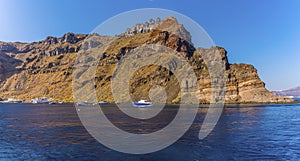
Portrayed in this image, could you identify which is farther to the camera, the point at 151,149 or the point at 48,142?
the point at 48,142

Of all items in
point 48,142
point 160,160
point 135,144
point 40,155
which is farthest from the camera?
point 48,142

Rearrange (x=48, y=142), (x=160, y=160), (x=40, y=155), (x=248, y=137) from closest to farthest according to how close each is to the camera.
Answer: (x=160, y=160)
(x=40, y=155)
(x=48, y=142)
(x=248, y=137)

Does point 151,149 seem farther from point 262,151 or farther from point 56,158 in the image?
point 262,151

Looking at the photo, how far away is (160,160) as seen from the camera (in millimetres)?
34281

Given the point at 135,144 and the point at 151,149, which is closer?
the point at 151,149

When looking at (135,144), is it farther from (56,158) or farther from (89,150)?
(56,158)

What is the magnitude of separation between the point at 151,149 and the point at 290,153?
2228cm

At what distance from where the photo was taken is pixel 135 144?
146 ft

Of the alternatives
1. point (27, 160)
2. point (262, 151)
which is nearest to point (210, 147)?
point (262, 151)

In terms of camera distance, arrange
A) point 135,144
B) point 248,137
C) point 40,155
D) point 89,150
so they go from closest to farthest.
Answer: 1. point 40,155
2. point 89,150
3. point 135,144
4. point 248,137

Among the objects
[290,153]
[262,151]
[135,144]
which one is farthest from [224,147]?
[135,144]

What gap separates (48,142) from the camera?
48031 mm

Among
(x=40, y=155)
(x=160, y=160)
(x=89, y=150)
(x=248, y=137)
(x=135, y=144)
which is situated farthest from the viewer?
(x=248, y=137)

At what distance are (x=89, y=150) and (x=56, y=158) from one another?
5.76 meters
